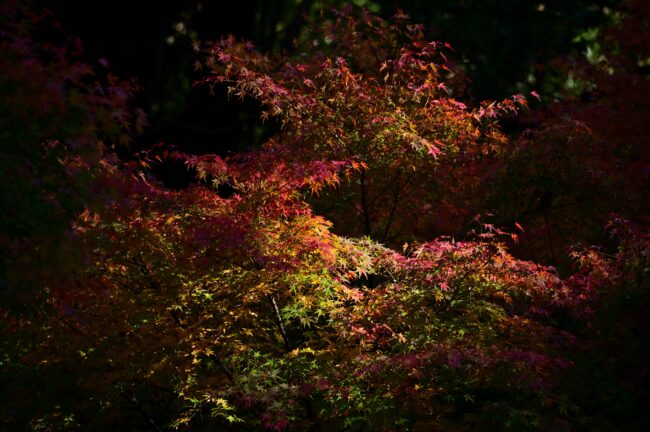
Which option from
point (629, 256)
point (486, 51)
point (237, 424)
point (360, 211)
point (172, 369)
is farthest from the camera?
point (486, 51)

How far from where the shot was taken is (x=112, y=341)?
5.69 metres

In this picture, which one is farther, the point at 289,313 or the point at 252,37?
the point at 252,37

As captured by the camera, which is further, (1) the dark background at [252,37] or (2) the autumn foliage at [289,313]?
(1) the dark background at [252,37]

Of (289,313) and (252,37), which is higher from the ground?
(252,37)

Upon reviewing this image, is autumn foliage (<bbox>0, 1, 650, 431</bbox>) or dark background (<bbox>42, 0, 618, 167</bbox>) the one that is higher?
dark background (<bbox>42, 0, 618, 167</bbox>)

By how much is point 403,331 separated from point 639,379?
2031mm

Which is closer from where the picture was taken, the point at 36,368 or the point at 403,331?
the point at 36,368

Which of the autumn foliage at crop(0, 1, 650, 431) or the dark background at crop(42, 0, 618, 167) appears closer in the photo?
the autumn foliage at crop(0, 1, 650, 431)

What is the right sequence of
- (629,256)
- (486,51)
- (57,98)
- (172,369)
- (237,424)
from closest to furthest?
(57,98)
(172,369)
(629,256)
(237,424)
(486,51)

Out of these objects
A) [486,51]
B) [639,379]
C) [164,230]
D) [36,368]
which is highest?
[486,51]

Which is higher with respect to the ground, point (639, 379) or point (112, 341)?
point (639, 379)

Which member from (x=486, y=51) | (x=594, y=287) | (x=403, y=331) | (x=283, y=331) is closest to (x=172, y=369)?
(x=283, y=331)

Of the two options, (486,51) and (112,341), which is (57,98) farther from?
(486,51)

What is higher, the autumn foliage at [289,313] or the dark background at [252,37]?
the dark background at [252,37]
